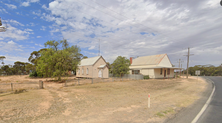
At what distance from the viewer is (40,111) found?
20.9ft

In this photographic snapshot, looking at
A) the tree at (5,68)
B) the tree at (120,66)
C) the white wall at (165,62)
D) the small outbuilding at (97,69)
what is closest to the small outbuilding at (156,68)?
the white wall at (165,62)

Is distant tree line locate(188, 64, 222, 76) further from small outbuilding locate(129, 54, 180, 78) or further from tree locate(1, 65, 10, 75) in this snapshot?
tree locate(1, 65, 10, 75)

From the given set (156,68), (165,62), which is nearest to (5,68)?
(156,68)

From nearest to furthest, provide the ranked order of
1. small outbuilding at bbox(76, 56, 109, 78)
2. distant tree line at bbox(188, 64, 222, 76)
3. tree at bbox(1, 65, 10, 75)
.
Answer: small outbuilding at bbox(76, 56, 109, 78) < tree at bbox(1, 65, 10, 75) < distant tree line at bbox(188, 64, 222, 76)

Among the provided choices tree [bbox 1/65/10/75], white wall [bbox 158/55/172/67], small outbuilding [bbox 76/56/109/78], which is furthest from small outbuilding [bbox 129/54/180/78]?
tree [bbox 1/65/10/75]

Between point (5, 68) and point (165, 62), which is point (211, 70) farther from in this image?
point (5, 68)

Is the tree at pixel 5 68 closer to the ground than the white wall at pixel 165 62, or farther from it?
closer to the ground

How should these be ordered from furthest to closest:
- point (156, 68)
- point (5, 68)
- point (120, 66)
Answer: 1. point (5, 68)
2. point (156, 68)
3. point (120, 66)

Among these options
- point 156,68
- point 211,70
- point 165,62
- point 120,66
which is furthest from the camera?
point 211,70

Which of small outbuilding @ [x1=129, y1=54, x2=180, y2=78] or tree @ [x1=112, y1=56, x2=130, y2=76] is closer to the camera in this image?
tree @ [x1=112, y1=56, x2=130, y2=76]

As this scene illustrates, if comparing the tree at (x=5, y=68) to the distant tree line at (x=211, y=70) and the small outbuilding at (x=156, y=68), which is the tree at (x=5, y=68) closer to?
the small outbuilding at (x=156, y=68)

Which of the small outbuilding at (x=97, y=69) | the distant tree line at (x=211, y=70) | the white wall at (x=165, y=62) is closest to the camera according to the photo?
the small outbuilding at (x=97, y=69)

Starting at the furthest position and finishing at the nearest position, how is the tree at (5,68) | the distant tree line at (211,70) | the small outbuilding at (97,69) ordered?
the distant tree line at (211,70) → the tree at (5,68) → the small outbuilding at (97,69)

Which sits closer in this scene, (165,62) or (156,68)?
(156,68)
